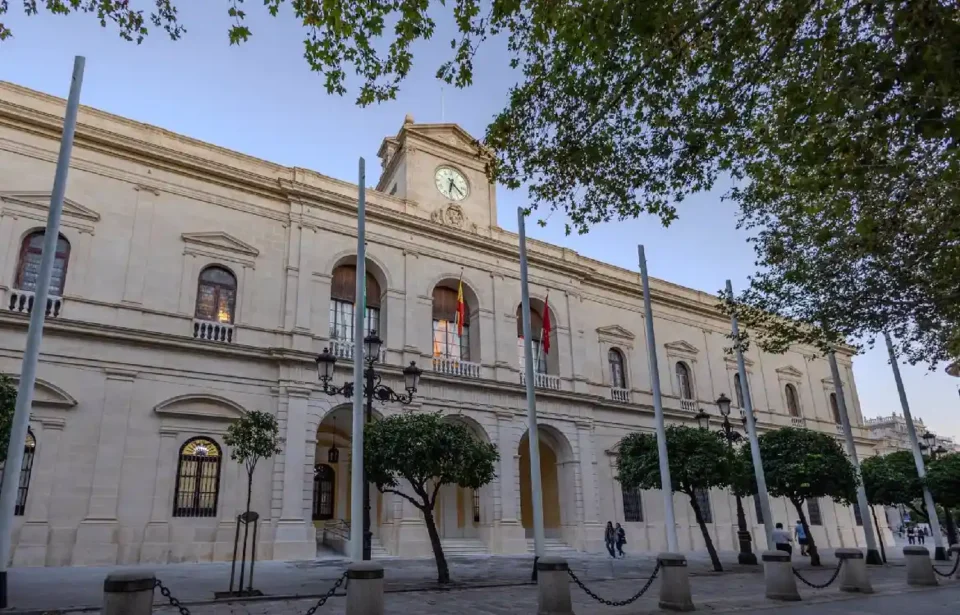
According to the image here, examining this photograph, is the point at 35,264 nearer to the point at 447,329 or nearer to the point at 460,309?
the point at 460,309

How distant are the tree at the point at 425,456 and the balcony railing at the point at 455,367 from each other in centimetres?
846

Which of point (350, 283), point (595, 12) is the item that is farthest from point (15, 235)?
point (595, 12)

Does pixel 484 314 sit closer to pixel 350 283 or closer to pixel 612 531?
pixel 350 283

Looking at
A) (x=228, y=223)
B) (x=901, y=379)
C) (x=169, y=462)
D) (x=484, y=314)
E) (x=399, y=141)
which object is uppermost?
(x=399, y=141)

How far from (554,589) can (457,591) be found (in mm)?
4069

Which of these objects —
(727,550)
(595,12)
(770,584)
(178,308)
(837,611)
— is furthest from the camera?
(727,550)

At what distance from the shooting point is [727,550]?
1060 inches

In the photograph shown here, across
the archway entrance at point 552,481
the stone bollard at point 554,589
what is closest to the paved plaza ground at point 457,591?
the stone bollard at point 554,589

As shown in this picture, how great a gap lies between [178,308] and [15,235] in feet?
14.2

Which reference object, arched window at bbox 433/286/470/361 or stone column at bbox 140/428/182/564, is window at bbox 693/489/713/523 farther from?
stone column at bbox 140/428/182/564

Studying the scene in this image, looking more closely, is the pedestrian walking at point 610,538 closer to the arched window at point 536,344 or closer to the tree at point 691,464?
the tree at point 691,464

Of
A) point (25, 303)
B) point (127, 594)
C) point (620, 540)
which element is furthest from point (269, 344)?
point (127, 594)

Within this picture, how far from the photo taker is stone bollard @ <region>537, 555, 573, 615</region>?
870cm

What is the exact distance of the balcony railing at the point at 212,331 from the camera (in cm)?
1872
